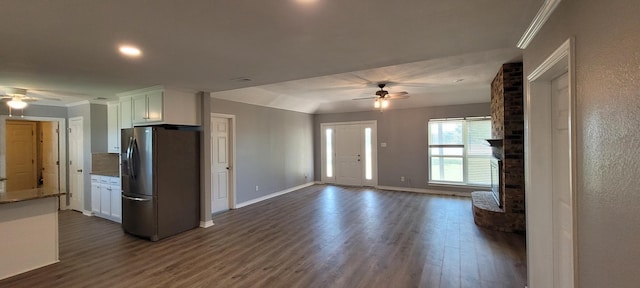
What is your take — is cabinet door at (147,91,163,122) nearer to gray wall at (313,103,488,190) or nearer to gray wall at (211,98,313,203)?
gray wall at (211,98,313,203)

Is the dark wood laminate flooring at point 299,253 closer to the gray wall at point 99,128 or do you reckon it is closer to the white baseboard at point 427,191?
the gray wall at point 99,128

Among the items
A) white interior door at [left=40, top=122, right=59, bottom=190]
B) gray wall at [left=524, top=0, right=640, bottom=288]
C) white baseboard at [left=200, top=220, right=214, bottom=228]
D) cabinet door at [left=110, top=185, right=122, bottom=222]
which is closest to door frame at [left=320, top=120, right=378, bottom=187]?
white baseboard at [left=200, top=220, right=214, bottom=228]

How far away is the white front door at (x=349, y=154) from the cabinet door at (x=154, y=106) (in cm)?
530

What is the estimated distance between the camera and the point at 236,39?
7.72 feet

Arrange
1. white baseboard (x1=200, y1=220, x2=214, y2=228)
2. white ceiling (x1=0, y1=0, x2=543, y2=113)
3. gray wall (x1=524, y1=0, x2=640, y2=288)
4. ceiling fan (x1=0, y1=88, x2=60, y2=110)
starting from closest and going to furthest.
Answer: gray wall (x1=524, y1=0, x2=640, y2=288) → white ceiling (x1=0, y1=0, x2=543, y2=113) → ceiling fan (x1=0, y1=88, x2=60, y2=110) → white baseboard (x1=200, y1=220, x2=214, y2=228)

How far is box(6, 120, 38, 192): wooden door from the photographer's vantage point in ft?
19.5

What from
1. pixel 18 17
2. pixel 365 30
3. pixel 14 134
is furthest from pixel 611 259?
pixel 14 134

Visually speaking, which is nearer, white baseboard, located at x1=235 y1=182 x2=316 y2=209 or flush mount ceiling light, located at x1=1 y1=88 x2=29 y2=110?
flush mount ceiling light, located at x1=1 y1=88 x2=29 y2=110

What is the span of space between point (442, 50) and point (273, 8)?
5.77 feet

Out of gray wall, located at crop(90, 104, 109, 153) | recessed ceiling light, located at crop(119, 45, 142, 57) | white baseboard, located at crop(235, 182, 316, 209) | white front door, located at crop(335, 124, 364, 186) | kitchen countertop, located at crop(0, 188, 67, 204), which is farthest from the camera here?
white front door, located at crop(335, 124, 364, 186)

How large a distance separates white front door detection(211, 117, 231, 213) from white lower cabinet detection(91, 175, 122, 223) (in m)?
1.59

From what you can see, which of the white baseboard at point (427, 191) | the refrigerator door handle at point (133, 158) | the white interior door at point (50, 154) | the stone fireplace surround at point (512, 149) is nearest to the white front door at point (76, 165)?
the white interior door at point (50, 154)

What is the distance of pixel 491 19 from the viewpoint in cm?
201

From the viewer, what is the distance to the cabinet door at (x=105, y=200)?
507cm
